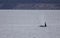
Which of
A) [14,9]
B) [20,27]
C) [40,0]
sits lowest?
[20,27]

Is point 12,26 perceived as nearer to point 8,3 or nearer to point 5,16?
point 5,16

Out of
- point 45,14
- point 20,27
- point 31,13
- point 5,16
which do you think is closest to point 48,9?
point 45,14

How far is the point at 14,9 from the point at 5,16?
136 mm

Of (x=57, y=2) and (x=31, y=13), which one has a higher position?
(x=57, y=2)

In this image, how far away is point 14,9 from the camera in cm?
91

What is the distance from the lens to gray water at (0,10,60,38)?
869 millimetres

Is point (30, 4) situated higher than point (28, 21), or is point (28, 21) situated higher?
point (30, 4)

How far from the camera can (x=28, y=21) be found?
88 centimetres

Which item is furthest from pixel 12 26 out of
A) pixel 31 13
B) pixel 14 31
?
pixel 31 13

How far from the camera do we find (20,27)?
0.88 m

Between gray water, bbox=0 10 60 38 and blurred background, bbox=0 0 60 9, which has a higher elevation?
blurred background, bbox=0 0 60 9

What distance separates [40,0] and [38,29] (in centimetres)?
36

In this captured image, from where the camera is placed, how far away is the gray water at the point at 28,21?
2.85 ft

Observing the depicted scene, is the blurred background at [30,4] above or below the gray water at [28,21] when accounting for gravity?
above
